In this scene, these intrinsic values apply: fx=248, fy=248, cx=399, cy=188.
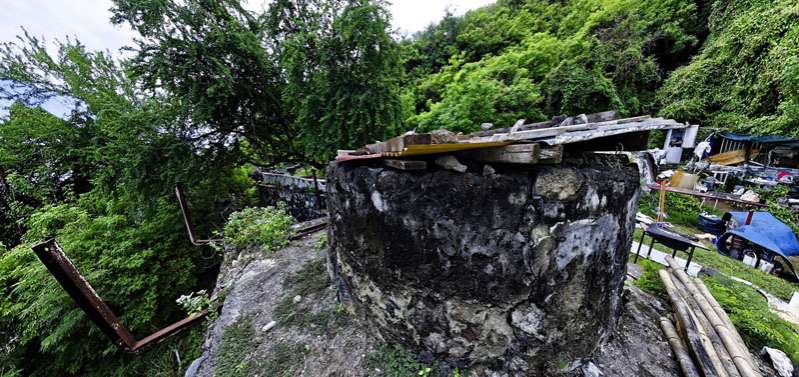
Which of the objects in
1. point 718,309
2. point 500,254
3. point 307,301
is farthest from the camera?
point 307,301

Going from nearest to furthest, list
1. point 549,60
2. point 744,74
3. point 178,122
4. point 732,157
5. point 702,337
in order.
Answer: point 702,337 < point 178,122 < point 549,60 < point 744,74 < point 732,157

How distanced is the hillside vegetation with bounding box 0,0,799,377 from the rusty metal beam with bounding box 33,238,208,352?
4.27 feet

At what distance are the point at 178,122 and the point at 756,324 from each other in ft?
29.1

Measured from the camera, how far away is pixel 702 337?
2.14 m

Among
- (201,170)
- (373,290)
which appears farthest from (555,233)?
(201,170)

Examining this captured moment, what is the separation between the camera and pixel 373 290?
2.34 m

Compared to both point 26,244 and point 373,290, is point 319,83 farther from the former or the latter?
point 26,244

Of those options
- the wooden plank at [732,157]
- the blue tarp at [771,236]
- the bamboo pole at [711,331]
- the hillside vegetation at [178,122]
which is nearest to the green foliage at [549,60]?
the hillside vegetation at [178,122]

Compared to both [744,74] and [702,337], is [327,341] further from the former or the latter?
[744,74]

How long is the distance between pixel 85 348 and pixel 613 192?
848cm

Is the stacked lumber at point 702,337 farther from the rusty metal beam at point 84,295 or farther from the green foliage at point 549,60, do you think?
the rusty metal beam at point 84,295

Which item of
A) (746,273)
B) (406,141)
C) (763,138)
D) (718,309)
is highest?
(406,141)

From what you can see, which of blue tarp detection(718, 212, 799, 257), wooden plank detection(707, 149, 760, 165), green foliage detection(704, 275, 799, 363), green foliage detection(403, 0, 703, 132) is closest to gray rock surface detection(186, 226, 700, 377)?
green foliage detection(704, 275, 799, 363)

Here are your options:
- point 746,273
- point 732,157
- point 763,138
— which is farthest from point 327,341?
point 732,157
